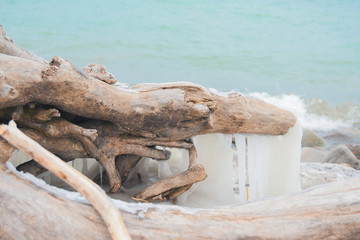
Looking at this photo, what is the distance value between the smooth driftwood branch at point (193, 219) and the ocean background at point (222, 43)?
A: 701cm

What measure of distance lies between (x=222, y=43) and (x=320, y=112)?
570cm

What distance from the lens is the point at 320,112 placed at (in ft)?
30.7

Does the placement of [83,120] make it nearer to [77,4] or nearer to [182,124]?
[182,124]

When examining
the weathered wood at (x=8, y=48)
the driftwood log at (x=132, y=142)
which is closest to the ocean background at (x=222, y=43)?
the driftwood log at (x=132, y=142)

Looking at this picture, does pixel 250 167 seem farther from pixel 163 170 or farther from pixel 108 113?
pixel 108 113

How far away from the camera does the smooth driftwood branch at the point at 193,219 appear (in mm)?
1740

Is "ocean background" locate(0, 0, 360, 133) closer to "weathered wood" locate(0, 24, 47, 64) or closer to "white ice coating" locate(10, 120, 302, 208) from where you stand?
"white ice coating" locate(10, 120, 302, 208)

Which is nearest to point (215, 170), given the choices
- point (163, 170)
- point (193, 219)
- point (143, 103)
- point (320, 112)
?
point (163, 170)

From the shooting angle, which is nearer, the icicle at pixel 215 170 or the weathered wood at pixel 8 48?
the weathered wood at pixel 8 48

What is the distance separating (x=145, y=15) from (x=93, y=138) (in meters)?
13.6

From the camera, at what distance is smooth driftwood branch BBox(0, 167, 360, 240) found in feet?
5.71

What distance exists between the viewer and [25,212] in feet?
5.77

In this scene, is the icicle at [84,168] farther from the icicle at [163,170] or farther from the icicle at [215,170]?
the icicle at [215,170]

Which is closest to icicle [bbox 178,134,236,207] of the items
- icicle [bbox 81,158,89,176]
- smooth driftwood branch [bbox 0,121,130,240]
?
icicle [bbox 81,158,89,176]
